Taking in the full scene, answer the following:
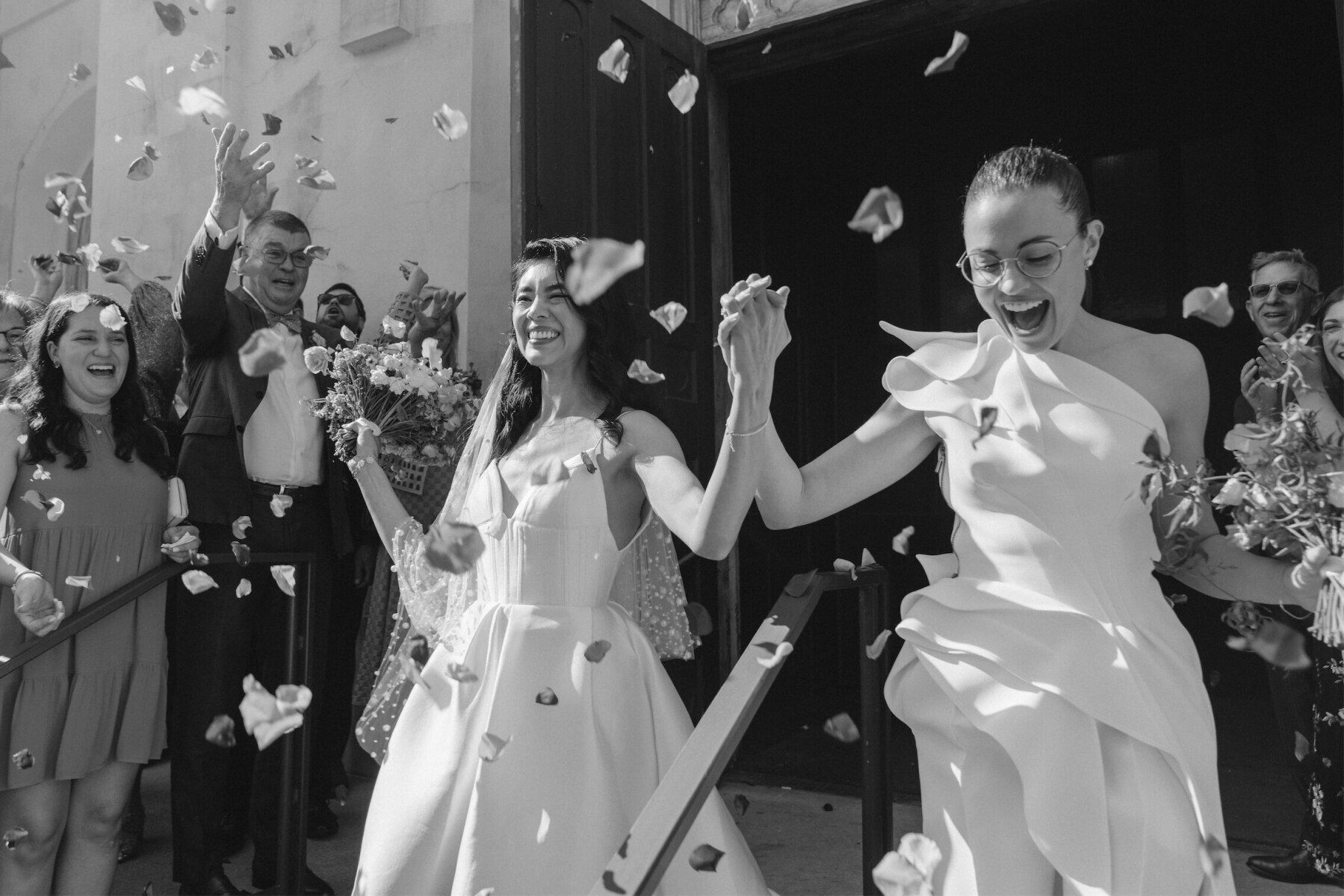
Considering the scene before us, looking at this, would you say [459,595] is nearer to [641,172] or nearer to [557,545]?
[557,545]

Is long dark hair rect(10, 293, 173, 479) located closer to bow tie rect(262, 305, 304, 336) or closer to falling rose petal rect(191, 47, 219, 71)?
bow tie rect(262, 305, 304, 336)

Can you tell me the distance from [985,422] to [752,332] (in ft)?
1.35

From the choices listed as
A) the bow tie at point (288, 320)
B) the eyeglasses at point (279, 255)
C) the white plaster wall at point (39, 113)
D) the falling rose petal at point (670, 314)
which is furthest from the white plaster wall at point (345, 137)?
the falling rose petal at point (670, 314)

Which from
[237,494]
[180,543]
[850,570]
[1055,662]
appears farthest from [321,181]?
[1055,662]

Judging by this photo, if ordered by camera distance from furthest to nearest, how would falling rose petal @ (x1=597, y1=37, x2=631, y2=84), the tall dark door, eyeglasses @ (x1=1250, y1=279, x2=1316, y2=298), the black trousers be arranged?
falling rose petal @ (x1=597, y1=37, x2=631, y2=84) < the tall dark door < eyeglasses @ (x1=1250, y1=279, x2=1316, y2=298) < the black trousers

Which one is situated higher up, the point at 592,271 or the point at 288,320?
the point at 288,320

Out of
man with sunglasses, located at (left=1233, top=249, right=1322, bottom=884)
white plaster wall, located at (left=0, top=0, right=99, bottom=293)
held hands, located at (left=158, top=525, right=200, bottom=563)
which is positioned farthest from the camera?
white plaster wall, located at (left=0, top=0, right=99, bottom=293)

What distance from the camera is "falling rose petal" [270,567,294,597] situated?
3031 millimetres

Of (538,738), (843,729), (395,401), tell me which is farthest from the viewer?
(395,401)

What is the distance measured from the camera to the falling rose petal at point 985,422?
1775 mm

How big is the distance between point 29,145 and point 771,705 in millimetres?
6904

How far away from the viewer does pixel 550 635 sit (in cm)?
240

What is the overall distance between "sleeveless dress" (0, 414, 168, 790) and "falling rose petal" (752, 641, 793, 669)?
2053 mm

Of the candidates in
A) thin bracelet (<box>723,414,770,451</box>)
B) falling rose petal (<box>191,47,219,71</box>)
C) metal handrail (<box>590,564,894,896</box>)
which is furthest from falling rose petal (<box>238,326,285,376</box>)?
falling rose petal (<box>191,47,219,71</box>)
